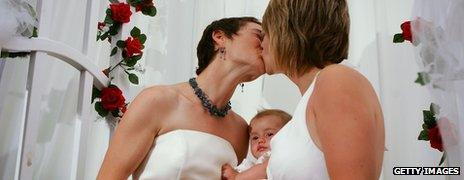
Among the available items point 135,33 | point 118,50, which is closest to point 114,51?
point 118,50

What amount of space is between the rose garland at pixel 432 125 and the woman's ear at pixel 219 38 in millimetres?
563

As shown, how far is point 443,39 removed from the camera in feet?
2.72

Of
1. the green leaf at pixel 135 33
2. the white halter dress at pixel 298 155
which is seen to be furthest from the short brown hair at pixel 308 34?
the green leaf at pixel 135 33

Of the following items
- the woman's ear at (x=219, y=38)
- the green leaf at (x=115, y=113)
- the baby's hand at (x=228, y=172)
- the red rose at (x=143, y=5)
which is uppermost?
the red rose at (x=143, y=5)

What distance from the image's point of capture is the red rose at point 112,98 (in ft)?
4.70

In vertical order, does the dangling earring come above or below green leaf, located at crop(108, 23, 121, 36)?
below

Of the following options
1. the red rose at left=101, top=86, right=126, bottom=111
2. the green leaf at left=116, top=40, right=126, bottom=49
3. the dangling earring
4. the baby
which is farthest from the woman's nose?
the green leaf at left=116, top=40, right=126, bottom=49

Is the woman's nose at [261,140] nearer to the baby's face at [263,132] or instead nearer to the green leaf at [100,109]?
the baby's face at [263,132]

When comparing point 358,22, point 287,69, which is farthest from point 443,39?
point 358,22

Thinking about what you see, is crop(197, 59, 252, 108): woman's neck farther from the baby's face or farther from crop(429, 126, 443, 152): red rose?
crop(429, 126, 443, 152): red rose

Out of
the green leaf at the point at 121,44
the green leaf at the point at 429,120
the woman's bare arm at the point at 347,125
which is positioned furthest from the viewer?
the green leaf at the point at 121,44

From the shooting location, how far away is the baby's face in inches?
55.1

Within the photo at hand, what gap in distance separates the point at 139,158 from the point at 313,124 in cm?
65

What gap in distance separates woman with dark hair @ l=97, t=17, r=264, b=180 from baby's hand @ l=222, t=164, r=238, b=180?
0.01m
